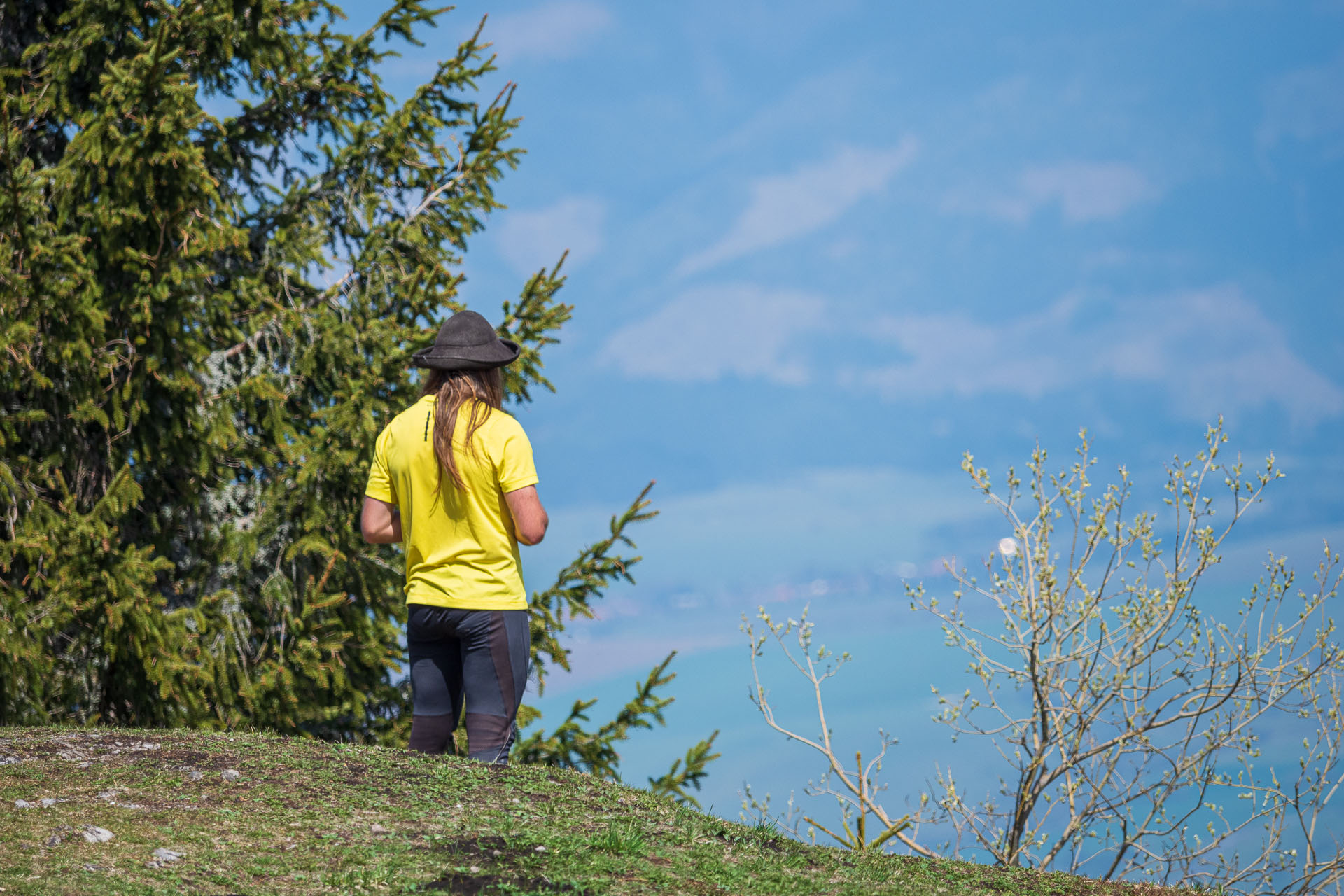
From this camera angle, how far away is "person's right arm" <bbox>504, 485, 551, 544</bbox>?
4938 mm

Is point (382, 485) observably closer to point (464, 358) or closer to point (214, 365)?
point (464, 358)

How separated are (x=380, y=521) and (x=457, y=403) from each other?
0.79 metres

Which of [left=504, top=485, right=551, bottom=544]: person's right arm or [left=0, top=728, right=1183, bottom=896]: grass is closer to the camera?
[left=0, top=728, right=1183, bottom=896]: grass

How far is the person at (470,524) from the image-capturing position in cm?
497

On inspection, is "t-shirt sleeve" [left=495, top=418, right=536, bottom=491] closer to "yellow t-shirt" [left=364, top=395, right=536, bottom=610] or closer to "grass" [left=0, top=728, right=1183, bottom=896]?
"yellow t-shirt" [left=364, top=395, right=536, bottom=610]

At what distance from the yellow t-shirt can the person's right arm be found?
0.04 m

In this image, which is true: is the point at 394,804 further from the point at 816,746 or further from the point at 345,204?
the point at 345,204

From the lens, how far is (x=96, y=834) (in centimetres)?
377

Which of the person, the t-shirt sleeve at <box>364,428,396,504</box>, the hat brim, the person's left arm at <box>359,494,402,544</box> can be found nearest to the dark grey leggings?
the person

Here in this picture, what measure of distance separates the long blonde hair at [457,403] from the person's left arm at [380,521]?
0.48 meters

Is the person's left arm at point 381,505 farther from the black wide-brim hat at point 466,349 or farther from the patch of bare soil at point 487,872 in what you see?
the patch of bare soil at point 487,872

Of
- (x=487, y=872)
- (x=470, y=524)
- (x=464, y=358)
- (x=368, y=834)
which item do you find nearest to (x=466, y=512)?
(x=470, y=524)

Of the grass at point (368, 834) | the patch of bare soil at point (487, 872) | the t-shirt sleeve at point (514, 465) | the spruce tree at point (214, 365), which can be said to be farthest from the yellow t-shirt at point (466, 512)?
the spruce tree at point (214, 365)

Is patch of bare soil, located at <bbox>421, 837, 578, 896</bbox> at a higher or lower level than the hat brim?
lower
